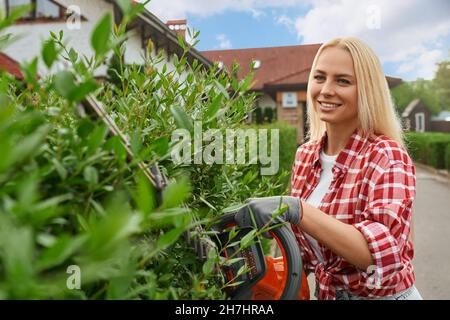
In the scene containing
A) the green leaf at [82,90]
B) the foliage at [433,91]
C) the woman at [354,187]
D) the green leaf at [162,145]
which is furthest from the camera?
the foliage at [433,91]

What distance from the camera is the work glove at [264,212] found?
3.98ft

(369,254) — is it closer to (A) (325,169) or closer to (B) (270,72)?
(A) (325,169)

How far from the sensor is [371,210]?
1.64 meters

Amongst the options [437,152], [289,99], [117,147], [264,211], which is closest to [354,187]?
[264,211]

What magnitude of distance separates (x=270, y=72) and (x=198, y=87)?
32.5 meters

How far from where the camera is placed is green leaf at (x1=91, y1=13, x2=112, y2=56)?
0.59 m

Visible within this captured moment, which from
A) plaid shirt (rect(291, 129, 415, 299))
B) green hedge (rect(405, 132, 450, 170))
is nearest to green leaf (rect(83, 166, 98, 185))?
plaid shirt (rect(291, 129, 415, 299))

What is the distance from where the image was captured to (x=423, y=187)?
1360 centimetres

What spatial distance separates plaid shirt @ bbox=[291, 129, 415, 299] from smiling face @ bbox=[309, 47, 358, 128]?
10 cm

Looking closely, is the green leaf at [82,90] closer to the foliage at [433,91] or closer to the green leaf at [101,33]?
the green leaf at [101,33]

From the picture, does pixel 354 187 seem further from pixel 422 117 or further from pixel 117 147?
pixel 422 117

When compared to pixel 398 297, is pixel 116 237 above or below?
above

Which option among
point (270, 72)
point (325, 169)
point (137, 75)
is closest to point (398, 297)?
point (325, 169)

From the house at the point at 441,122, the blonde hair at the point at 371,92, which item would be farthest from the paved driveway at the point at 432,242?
the house at the point at 441,122
